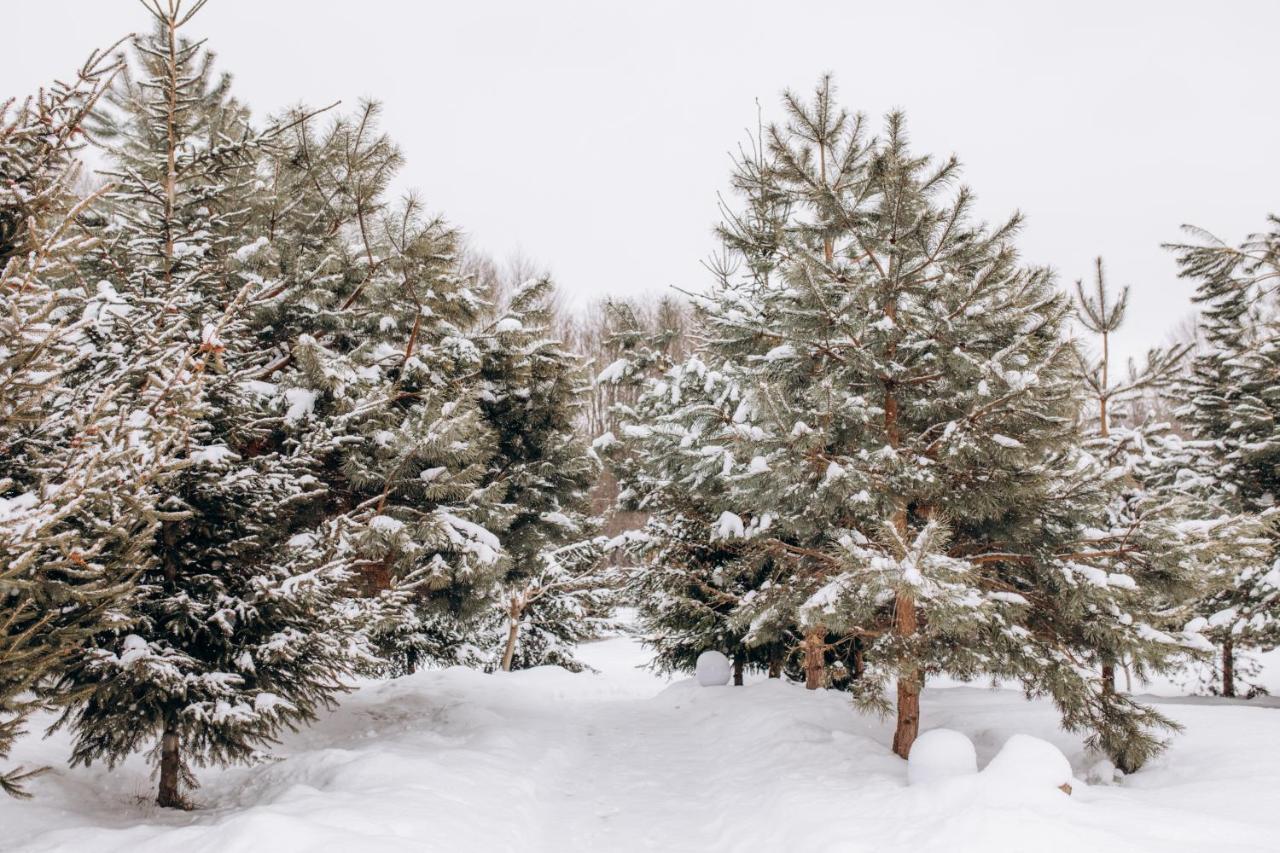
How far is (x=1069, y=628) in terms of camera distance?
19.9 feet

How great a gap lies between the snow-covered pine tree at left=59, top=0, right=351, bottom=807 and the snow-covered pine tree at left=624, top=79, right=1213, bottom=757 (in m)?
4.00

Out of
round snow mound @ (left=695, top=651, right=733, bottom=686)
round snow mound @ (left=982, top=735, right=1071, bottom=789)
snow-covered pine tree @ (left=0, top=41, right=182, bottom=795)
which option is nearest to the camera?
snow-covered pine tree @ (left=0, top=41, right=182, bottom=795)

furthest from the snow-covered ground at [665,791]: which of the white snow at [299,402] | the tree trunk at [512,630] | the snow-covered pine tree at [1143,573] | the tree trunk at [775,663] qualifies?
the tree trunk at [512,630]

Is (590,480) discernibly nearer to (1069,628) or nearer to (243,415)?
(243,415)

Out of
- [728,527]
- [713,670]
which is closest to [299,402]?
[728,527]

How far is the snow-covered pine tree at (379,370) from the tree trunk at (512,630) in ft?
19.2

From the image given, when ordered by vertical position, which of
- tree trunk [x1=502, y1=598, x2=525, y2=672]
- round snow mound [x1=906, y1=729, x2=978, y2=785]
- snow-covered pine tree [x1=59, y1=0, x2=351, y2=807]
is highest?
snow-covered pine tree [x1=59, y1=0, x2=351, y2=807]

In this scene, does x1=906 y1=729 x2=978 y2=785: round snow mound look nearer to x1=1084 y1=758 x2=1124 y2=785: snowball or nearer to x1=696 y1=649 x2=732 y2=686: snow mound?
x1=1084 y1=758 x2=1124 y2=785: snowball

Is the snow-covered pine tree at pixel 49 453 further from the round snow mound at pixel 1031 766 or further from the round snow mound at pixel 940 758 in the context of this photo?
the round snow mound at pixel 1031 766

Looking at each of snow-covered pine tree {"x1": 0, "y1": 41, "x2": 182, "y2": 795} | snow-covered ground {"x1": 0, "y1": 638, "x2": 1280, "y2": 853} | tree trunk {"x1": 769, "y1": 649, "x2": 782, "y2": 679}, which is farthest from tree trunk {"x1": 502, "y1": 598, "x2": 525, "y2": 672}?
snow-covered pine tree {"x1": 0, "y1": 41, "x2": 182, "y2": 795}

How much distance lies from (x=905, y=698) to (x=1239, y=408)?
786 centimetres

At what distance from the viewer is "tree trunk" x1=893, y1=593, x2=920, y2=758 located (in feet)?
20.1

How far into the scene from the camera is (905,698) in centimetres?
654

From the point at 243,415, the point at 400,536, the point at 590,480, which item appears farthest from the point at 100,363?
the point at 590,480
